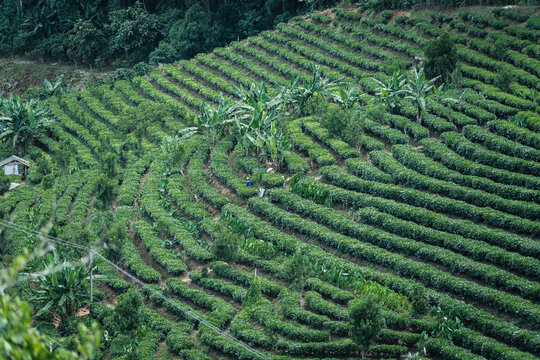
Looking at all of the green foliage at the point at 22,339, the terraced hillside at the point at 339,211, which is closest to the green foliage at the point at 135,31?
the terraced hillside at the point at 339,211

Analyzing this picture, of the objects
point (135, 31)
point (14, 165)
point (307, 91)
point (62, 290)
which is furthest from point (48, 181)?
point (135, 31)

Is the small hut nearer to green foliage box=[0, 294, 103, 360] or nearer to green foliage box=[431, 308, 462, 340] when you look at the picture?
green foliage box=[431, 308, 462, 340]

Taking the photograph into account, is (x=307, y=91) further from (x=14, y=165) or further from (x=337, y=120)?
(x=14, y=165)

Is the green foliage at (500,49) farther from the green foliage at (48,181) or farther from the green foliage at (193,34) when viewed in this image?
the green foliage at (48,181)

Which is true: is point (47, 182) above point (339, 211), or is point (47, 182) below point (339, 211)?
below

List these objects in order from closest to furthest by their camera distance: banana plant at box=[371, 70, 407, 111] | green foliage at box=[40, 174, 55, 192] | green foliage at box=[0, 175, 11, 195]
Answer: banana plant at box=[371, 70, 407, 111], green foliage at box=[40, 174, 55, 192], green foliage at box=[0, 175, 11, 195]

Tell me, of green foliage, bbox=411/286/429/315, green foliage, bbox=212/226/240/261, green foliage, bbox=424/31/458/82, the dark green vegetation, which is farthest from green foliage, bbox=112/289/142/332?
the dark green vegetation
